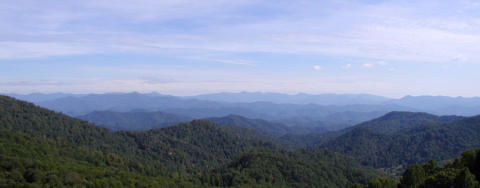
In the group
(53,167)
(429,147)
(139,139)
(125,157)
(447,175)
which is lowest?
(429,147)

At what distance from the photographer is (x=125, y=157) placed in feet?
376

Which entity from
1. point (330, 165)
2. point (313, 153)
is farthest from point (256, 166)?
point (313, 153)

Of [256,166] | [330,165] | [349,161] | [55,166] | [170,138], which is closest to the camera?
[55,166]

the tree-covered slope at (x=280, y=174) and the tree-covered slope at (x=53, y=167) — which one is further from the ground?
the tree-covered slope at (x=53, y=167)

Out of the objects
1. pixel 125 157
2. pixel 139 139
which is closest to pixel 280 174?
pixel 125 157

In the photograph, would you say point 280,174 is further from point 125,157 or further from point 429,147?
point 429,147

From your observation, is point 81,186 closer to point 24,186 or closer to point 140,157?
point 24,186

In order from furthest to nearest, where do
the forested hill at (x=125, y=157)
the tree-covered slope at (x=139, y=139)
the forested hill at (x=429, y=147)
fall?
the forested hill at (x=429, y=147), the tree-covered slope at (x=139, y=139), the forested hill at (x=125, y=157)

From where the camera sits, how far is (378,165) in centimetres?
17625

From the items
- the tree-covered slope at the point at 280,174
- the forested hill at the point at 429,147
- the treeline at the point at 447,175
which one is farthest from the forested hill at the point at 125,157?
the treeline at the point at 447,175

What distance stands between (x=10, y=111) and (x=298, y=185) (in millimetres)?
111821

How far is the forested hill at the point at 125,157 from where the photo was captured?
58.7 meters

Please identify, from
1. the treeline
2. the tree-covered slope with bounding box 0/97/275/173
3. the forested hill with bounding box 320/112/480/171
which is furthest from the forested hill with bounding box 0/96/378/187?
the treeline

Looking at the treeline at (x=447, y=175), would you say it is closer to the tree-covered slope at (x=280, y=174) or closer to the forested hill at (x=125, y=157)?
the forested hill at (x=125, y=157)
